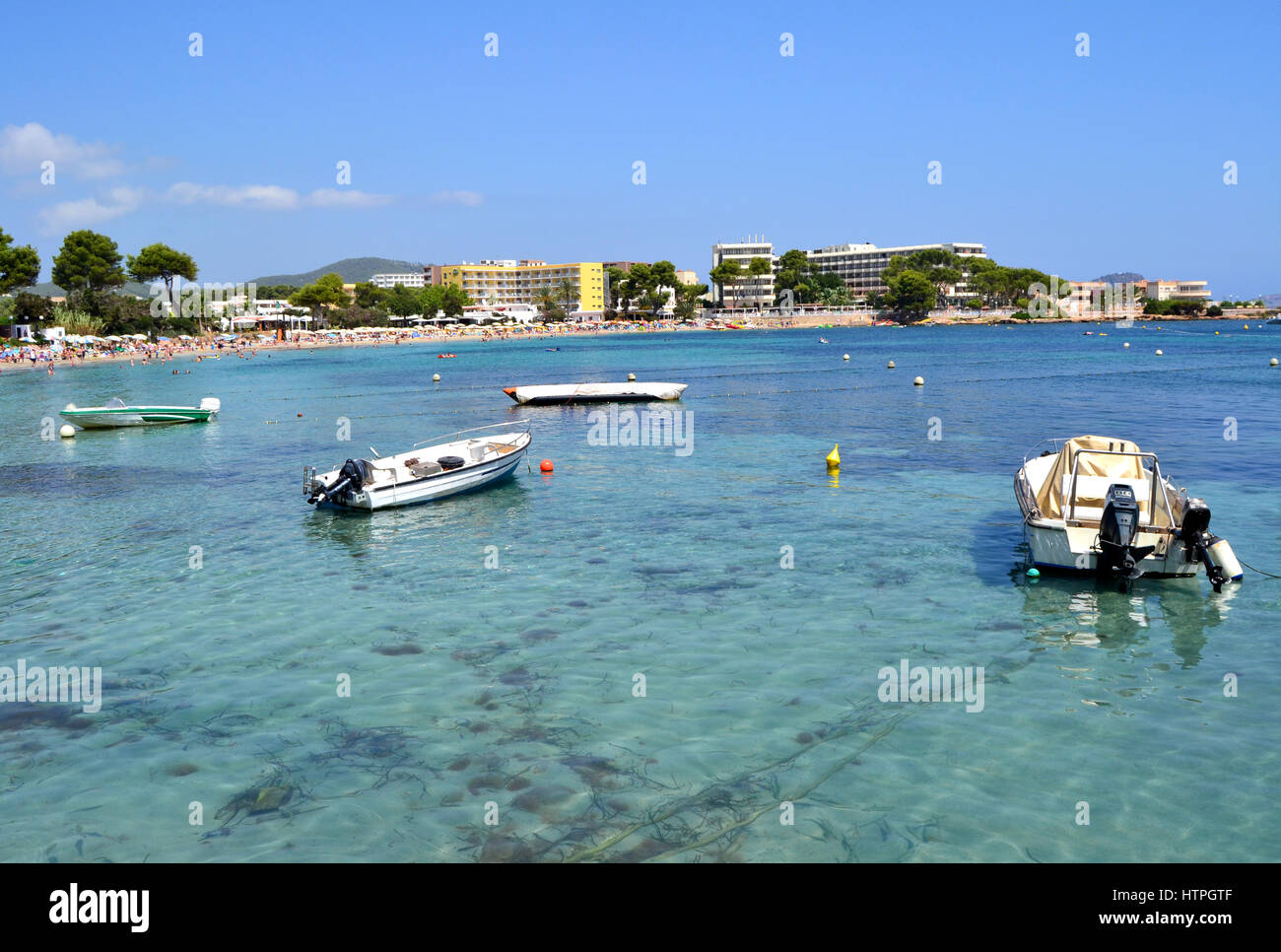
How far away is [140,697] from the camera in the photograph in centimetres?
1320

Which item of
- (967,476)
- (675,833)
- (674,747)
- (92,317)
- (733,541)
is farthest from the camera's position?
(92,317)

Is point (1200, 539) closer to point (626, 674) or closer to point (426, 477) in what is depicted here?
point (626, 674)

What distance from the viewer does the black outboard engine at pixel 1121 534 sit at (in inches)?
645

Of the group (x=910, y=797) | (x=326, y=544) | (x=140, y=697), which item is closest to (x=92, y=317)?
(x=326, y=544)

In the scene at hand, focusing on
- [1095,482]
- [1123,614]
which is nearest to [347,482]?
[1095,482]

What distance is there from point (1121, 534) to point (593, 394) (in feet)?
137

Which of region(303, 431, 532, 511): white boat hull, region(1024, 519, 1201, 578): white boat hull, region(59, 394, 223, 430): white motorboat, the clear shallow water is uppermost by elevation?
region(59, 394, 223, 430): white motorboat

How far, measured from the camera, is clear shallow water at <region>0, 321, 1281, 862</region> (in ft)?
32.2

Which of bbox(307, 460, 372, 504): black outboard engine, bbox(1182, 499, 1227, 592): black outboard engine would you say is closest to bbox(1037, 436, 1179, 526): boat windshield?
bbox(1182, 499, 1227, 592): black outboard engine

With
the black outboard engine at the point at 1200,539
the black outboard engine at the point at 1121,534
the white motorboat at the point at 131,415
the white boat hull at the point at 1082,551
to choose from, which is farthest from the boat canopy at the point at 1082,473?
the white motorboat at the point at 131,415

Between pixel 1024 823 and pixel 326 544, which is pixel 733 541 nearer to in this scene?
pixel 326 544

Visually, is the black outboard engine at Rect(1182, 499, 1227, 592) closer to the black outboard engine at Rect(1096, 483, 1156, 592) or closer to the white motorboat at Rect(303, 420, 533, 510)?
the black outboard engine at Rect(1096, 483, 1156, 592)

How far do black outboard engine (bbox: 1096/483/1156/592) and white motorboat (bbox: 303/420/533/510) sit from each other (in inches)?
651

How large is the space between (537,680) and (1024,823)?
6691 mm
